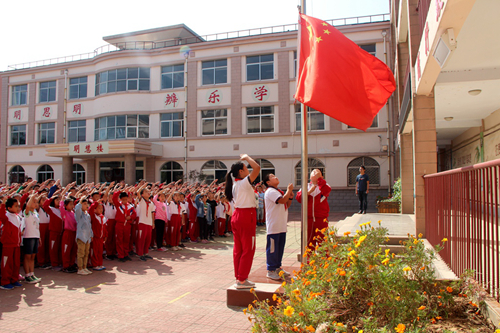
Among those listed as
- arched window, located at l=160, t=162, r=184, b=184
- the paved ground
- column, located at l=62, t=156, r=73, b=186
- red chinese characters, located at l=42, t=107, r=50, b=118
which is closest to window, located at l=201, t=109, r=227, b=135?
arched window, located at l=160, t=162, r=184, b=184

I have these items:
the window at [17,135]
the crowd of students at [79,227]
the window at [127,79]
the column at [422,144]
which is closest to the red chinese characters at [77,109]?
the window at [127,79]

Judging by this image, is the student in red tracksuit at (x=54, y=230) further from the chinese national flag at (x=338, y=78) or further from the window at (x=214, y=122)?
the window at (x=214, y=122)

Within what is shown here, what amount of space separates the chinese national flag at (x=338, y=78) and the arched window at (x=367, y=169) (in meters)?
17.9

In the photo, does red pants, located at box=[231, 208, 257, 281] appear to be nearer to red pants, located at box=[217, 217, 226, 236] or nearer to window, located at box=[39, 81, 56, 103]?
red pants, located at box=[217, 217, 226, 236]

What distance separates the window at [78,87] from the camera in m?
29.2

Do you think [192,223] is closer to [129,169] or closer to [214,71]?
[129,169]

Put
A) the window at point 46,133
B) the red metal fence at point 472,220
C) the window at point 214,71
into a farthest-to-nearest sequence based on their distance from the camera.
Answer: the window at point 46,133
the window at point 214,71
the red metal fence at point 472,220

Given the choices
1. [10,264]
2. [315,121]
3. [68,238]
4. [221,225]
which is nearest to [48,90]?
[315,121]

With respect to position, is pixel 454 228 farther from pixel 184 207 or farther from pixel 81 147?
pixel 81 147

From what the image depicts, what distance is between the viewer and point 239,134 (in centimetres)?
2528

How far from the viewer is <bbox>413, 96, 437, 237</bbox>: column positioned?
7891mm

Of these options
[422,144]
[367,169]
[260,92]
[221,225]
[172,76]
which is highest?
[172,76]

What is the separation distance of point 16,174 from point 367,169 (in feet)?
89.8

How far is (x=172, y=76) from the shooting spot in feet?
88.3
